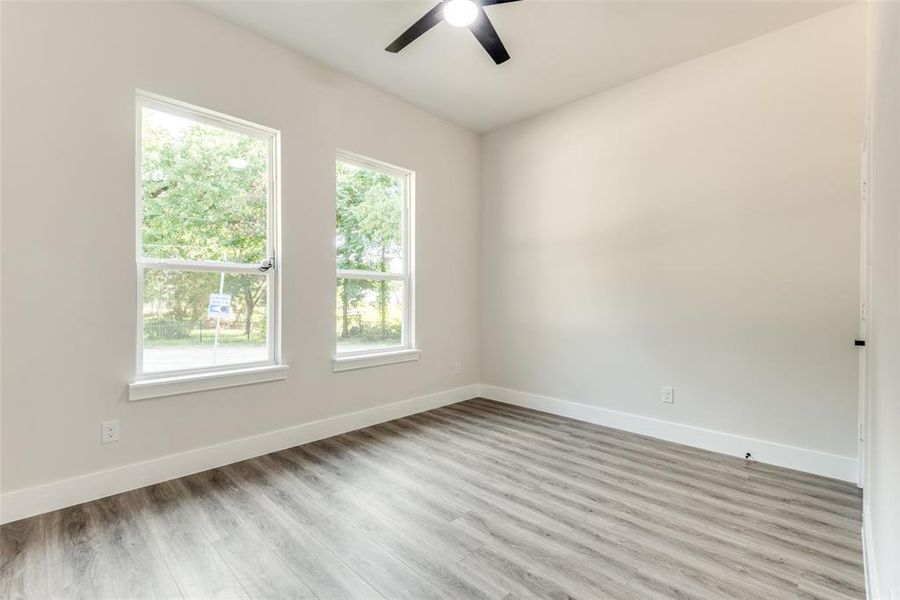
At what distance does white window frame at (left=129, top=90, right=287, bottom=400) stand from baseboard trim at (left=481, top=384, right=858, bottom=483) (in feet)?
8.22

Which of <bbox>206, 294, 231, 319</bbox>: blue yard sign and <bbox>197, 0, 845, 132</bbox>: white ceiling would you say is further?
<bbox>206, 294, 231, 319</bbox>: blue yard sign

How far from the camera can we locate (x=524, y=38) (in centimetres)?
288

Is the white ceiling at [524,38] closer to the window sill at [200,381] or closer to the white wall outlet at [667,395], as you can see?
the window sill at [200,381]

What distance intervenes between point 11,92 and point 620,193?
154 inches

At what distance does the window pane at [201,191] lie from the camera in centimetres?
253

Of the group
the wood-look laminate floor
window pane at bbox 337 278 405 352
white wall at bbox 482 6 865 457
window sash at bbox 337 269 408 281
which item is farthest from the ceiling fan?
the wood-look laminate floor

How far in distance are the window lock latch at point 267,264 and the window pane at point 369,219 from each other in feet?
1.89

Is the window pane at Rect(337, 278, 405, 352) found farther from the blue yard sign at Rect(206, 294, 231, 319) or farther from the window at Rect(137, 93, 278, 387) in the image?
the blue yard sign at Rect(206, 294, 231, 319)

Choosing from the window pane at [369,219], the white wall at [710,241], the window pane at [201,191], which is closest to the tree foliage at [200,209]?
the window pane at [201,191]

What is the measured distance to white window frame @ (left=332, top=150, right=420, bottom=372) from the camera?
357 cm

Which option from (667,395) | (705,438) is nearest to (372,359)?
(667,395)

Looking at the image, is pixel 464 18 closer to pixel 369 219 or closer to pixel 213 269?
pixel 369 219

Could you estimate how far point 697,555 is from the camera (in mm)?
1808

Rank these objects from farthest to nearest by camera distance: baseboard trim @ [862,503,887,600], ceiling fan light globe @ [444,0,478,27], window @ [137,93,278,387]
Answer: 1. window @ [137,93,278,387]
2. ceiling fan light globe @ [444,0,478,27]
3. baseboard trim @ [862,503,887,600]
